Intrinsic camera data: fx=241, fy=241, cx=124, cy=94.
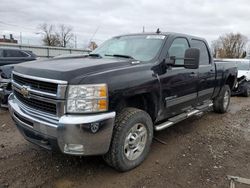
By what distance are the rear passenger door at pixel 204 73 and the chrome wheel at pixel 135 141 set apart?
6.42ft

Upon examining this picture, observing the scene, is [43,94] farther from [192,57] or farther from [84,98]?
[192,57]

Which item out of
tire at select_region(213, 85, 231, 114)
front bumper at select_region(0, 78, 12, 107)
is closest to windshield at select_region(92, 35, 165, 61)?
front bumper at select_region(0, 78, 12, 107)

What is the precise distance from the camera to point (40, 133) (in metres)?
2.89

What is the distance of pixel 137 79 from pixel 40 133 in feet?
4.61

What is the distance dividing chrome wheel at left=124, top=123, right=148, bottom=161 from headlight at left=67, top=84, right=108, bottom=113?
775 mm

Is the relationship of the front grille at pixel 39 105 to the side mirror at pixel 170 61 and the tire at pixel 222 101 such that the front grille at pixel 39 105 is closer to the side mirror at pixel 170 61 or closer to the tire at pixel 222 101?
the side mirror at pixel 170 61

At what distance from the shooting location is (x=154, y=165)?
3594 mm

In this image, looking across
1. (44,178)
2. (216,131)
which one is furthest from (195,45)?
(44,178)

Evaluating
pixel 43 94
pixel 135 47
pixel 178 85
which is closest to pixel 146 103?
pixel 178 85

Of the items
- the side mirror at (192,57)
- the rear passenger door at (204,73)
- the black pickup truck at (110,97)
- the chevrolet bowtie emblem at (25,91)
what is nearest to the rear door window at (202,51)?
the rear passenger door at (204,73)

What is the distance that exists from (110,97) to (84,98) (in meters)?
0.32

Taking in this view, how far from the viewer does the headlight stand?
2670 millimetres

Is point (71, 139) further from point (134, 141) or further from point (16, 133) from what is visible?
point (16, 133)

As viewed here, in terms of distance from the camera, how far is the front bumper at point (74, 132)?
2.65 m
